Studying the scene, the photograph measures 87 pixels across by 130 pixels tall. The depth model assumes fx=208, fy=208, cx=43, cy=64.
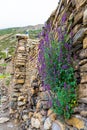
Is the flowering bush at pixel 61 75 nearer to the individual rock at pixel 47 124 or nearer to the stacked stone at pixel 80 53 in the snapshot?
the stacked stone at pixel 80 53

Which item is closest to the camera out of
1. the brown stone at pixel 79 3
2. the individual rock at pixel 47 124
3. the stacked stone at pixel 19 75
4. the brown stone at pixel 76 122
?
the brown stone at pixel 76 122

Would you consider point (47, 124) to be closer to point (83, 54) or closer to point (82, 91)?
A: point (82, 91)

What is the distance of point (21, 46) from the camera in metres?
7.14

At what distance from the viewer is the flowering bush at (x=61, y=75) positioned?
8.55 ft

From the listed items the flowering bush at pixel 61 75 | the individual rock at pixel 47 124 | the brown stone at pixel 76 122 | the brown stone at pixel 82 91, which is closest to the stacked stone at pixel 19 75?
the individual rock at pixel 47 124

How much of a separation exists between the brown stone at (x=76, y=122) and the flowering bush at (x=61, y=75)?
2.9 inches

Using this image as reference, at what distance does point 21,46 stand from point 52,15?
136 inches

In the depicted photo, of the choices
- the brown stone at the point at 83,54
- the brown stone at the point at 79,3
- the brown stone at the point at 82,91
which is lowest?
the brown stone at the point at 82,91

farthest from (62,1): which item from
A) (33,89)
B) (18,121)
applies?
(18,121)

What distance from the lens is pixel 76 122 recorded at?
97.7 inches

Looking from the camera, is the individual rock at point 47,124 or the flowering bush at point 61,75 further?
the individual rock at point 47,124

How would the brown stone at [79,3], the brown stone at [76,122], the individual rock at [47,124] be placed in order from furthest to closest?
the individual rock at [47,124] → the brown stone at [79,3] → the brown stone at [76,122]

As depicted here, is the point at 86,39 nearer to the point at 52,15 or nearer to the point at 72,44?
the point at 72,44

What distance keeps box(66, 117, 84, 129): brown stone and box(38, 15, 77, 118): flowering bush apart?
2.9 inches
